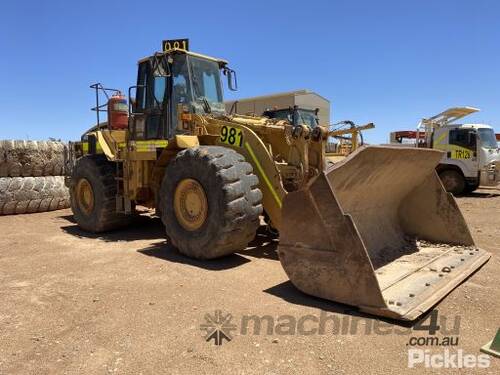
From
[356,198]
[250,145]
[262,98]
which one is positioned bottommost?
[356,198]

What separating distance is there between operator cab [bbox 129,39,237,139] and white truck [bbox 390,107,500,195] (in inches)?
386

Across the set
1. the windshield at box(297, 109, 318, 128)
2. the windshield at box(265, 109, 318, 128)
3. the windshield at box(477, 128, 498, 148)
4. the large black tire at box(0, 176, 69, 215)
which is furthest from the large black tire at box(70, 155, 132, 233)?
the windshield at box(477, 128, 498, 148)

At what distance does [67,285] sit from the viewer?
4695 millimetres

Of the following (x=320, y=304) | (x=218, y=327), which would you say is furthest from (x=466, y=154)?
(x=218, y=327)

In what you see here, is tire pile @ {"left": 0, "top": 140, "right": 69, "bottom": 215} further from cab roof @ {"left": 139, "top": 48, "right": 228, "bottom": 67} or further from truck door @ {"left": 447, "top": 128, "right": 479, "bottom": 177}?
truck door @ {"left": 447, "top": 128, "right": 479, "bottom": 177}

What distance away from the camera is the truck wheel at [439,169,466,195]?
14703 millimetres

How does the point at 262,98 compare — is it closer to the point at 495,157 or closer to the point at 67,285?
the point at 495,157

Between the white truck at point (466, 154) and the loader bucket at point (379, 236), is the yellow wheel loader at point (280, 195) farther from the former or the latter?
the white truck at point (466, 154)

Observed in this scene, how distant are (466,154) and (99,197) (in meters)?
11.8

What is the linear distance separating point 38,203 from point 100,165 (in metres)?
3.68

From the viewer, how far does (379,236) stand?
533 centimetres

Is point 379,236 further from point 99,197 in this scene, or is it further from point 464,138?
point 464,138

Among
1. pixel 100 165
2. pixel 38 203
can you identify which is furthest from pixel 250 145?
pixel 38 203

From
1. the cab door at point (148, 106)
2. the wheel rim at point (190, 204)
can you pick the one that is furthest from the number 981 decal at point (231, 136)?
the cab door at point (148, 106)
